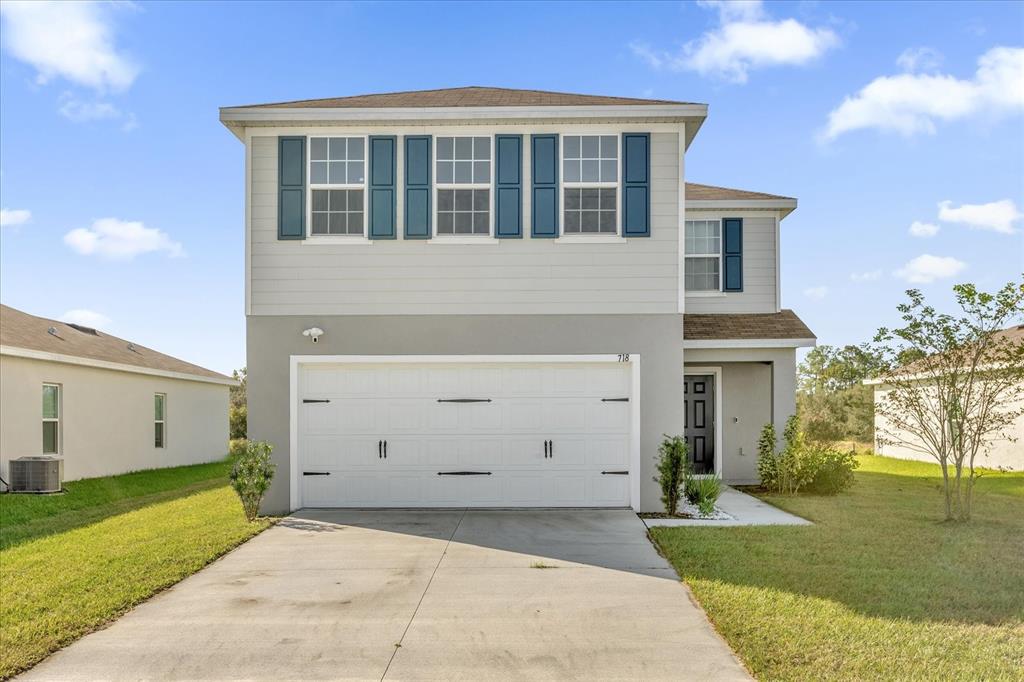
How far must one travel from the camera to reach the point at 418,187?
11.7 metres

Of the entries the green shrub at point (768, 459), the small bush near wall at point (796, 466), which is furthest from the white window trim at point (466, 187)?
the small bush near wall at point (796, 466)

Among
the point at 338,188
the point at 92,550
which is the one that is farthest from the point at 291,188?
the point at 92,550

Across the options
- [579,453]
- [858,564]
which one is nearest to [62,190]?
[579,453]

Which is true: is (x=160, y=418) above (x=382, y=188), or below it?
below

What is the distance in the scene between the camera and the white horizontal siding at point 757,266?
15.5m

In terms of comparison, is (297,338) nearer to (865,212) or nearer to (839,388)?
(865,212)

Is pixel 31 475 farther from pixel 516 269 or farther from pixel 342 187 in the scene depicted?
pixel 516 269

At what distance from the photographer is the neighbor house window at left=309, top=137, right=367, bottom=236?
1173 cm

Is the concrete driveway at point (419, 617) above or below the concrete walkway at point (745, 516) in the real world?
above

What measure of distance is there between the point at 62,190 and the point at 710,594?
52.9 feet

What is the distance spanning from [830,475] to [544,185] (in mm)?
7583

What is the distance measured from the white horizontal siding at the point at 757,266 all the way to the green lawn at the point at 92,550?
9769 mm

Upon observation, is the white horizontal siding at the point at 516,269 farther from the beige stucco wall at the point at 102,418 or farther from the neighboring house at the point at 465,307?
the beige stucco wall at the point at 102,418

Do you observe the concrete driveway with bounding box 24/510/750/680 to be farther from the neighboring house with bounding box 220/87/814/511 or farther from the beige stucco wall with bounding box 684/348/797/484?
the beige stucco wall with bounding box 684/348/797/484
